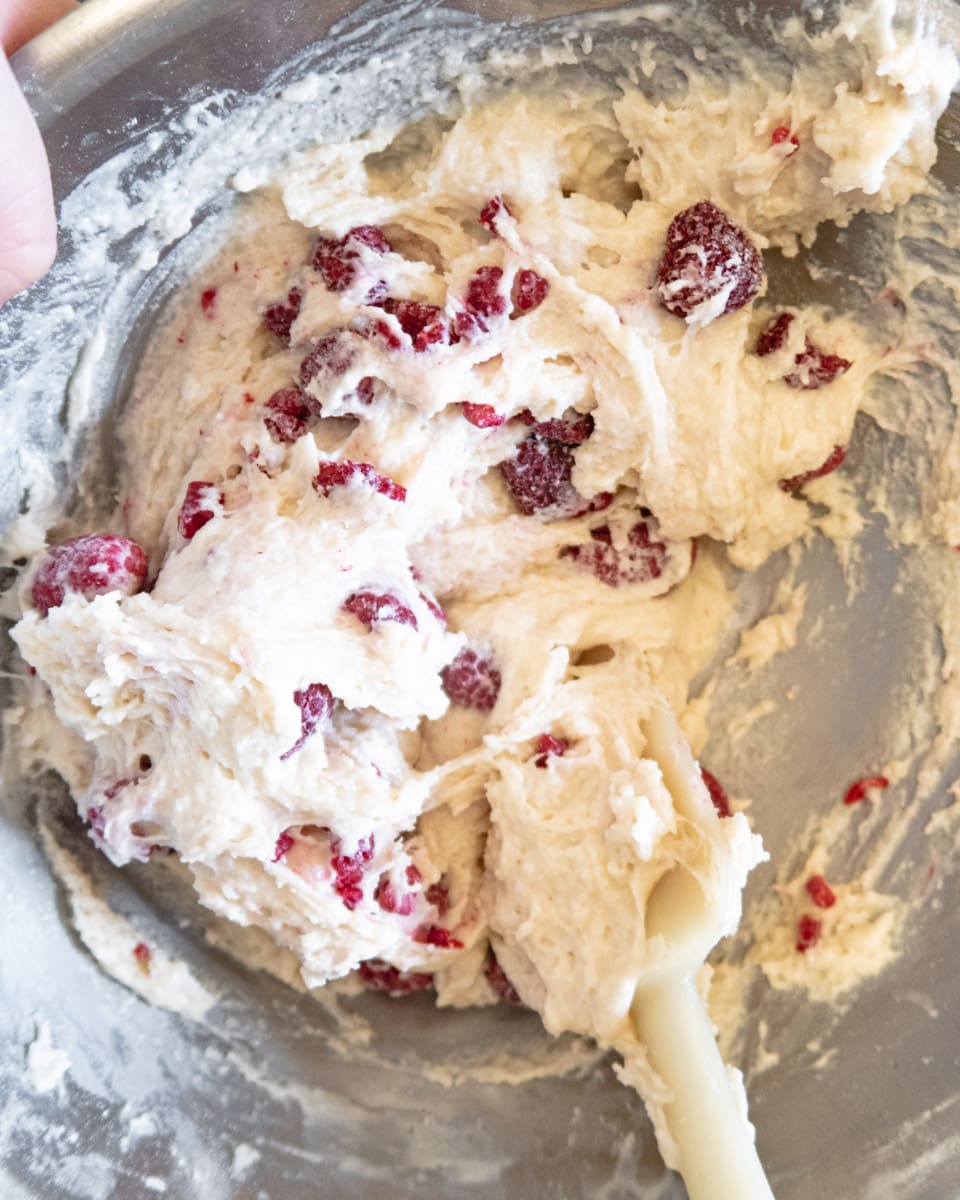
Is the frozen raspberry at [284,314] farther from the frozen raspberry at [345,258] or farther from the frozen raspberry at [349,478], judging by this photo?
the frozen raspberry at [349,478]

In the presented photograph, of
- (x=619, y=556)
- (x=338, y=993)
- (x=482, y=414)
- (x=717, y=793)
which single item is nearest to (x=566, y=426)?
(x=482, y=414)

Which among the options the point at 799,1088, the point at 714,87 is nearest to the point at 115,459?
the point at 714,87

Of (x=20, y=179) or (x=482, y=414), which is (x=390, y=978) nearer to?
(x=482, y=414)

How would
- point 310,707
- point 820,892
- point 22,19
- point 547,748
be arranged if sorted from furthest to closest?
point 820,892
point 547,748
point 310,707
point 22,19

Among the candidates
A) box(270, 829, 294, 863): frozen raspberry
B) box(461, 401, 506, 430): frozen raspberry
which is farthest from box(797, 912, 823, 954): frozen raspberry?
box(461, 401, 506, 430): frozen raspberry

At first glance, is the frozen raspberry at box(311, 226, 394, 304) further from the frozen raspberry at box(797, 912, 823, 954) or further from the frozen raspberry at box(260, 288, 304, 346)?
the frozen raspberry at box(797, 912, 823, 954)
